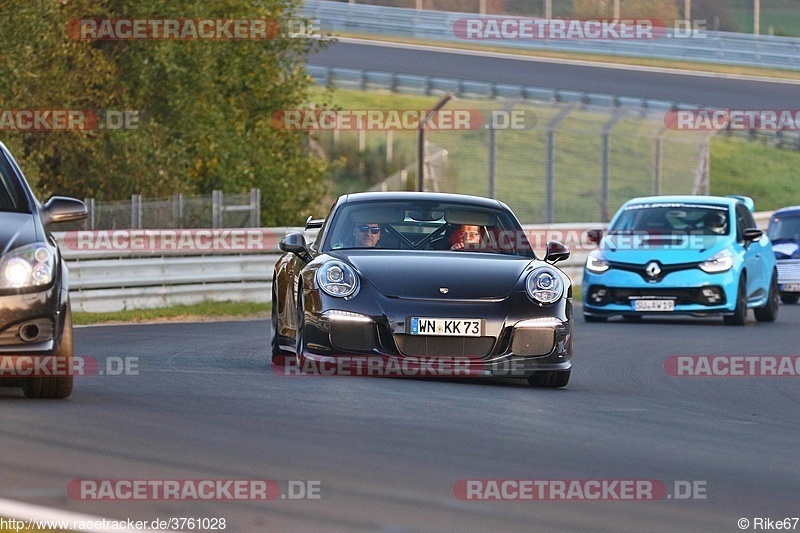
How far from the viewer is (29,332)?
29.2 ft

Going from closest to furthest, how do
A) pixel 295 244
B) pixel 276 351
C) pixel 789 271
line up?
pixel 295 244
pixel 276 351
pixel 789 271

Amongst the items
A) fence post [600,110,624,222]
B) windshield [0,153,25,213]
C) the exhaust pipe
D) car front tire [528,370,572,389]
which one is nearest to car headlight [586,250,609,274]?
car front tire [528,370,572,389]

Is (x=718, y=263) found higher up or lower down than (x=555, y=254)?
lower down

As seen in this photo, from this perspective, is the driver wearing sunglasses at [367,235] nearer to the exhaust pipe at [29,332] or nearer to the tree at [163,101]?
the exhaust pipe at [29,332]

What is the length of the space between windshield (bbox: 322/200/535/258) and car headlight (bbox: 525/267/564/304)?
2.25ft

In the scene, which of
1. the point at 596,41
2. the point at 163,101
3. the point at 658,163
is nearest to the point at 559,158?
the point at 658,163

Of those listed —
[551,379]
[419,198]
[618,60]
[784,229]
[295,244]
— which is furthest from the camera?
[618,60]

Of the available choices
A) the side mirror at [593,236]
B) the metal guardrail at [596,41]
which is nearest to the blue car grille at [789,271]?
the side mirror at [593,236]

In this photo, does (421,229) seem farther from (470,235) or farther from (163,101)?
(163,101)

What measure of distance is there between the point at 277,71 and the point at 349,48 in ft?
59.4

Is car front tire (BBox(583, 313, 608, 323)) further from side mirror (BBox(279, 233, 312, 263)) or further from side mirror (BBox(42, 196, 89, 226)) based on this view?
side mirror (BBox(42, 196, 89, 226))

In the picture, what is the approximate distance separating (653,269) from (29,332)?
36.2 feet

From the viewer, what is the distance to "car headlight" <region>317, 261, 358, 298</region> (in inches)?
417

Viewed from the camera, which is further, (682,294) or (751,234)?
(751,234)
